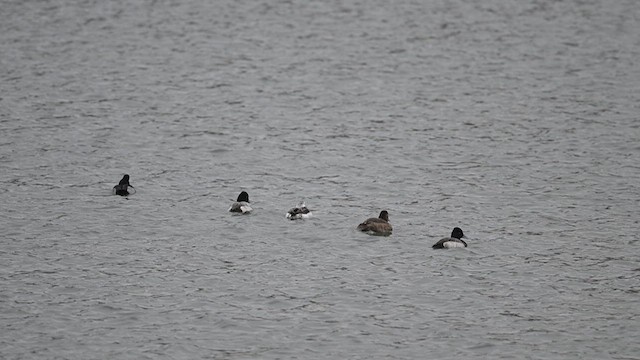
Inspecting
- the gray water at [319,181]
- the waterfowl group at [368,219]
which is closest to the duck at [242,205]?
the waterfowl group at [368,219]

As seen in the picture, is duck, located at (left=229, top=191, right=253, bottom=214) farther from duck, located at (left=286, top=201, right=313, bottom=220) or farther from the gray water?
duck, located at (left=286, top=201, right=313, bottom=220)

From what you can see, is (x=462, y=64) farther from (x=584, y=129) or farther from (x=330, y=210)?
(x=330, y=210)

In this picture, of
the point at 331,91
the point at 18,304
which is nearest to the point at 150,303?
the point at 18,304

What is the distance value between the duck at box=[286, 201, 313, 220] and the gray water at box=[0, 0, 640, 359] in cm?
35

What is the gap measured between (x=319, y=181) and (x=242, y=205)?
174 inches

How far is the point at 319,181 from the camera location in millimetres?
32406

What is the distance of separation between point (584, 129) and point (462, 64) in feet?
36.3

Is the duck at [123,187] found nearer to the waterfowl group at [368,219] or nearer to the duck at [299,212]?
the waterfowl group at [368,219]

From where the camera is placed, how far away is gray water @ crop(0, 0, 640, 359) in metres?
21.9

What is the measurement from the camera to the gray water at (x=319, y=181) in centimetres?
2188

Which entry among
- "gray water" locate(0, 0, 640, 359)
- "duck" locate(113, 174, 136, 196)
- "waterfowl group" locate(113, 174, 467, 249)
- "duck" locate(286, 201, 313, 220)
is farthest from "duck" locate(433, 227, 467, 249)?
"duck" locate(113, 174, 136, 196)

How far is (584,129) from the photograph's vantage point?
37.4 m

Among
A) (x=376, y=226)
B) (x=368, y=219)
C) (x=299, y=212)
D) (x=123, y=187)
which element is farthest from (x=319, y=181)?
(x=123, y=187)

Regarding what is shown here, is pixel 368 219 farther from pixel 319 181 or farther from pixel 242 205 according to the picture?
pixel 319 181
